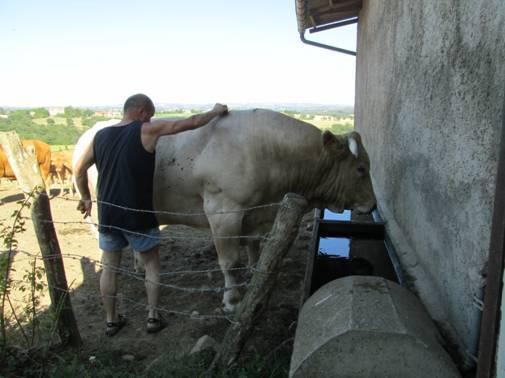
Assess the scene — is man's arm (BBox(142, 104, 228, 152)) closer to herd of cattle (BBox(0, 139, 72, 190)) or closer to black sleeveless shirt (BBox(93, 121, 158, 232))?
black sleeveless shirt (BBox(93, 121, 158, 232))

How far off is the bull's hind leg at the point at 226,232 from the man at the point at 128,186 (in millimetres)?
510

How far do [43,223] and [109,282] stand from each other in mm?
877

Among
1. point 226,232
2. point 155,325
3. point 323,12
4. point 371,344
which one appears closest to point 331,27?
point 323,12

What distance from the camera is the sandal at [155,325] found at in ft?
12.3

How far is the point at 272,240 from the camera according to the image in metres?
2.68

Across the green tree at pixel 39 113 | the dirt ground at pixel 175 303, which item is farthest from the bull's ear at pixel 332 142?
the green tree at pixel 39 113

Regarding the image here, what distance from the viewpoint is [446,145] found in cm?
288

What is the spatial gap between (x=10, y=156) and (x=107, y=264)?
3.64 ft

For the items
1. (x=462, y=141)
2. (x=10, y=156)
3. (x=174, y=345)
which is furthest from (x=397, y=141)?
(x=10, y=156)

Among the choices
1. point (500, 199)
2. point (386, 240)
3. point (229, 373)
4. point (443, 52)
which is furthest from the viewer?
point (386, 240)

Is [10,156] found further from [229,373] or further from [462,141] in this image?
[462,141]

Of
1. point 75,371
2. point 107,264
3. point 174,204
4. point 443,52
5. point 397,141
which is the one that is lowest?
point 75,371

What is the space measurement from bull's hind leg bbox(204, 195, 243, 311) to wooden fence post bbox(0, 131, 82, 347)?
4.12 feet

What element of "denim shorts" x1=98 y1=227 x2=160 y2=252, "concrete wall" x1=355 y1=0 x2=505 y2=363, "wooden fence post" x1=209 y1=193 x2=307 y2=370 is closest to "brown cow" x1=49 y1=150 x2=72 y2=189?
"denim shorts" x1=98 y1=227 x2=160 y2=252
